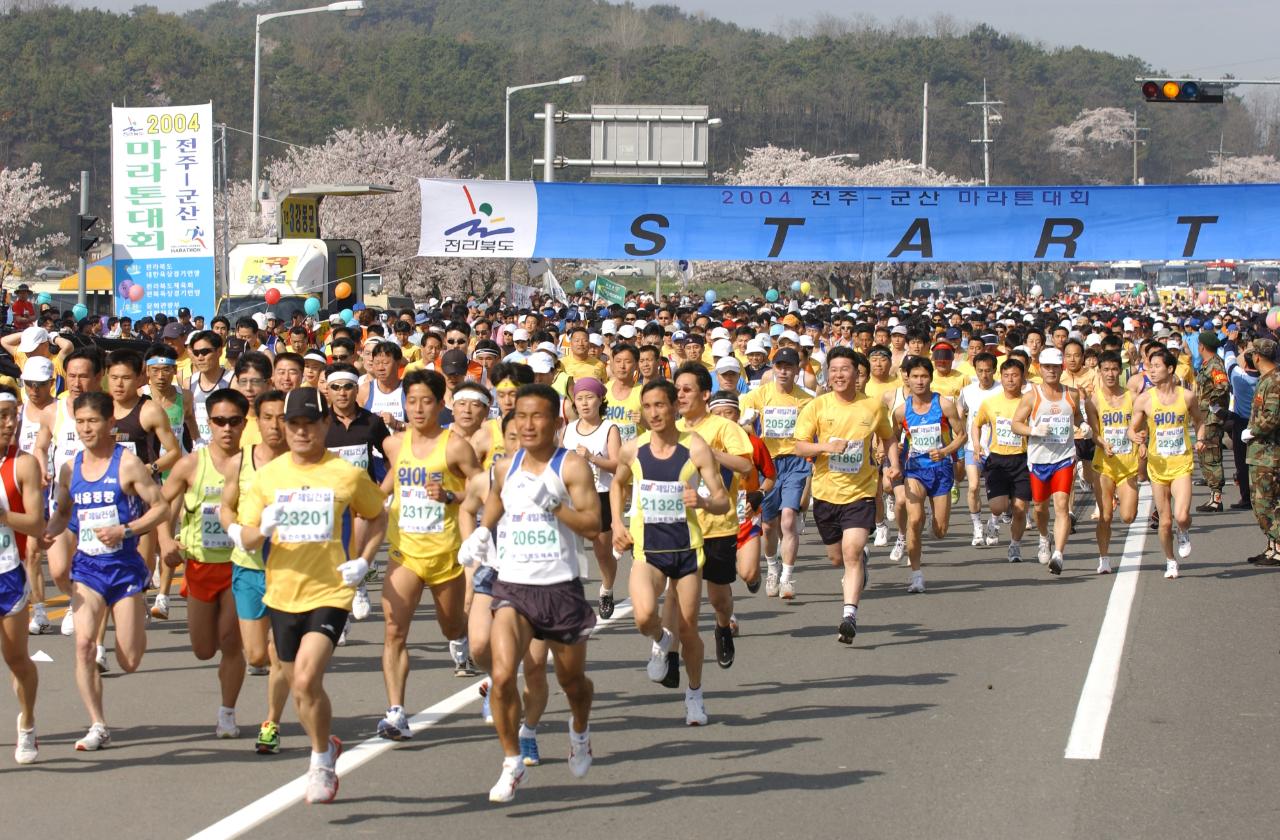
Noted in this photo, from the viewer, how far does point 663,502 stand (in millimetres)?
8625

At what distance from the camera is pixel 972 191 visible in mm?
22266

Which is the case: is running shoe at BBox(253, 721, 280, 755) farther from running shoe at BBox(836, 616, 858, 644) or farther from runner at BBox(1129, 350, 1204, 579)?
runner at BBox(1129, 350, 1204, 579)

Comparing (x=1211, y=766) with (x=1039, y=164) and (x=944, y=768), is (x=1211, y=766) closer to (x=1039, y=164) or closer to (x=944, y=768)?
(x=944, y=768)

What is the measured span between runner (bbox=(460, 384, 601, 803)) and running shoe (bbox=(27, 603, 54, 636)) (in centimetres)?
505

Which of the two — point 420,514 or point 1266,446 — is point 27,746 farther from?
point 1266,446

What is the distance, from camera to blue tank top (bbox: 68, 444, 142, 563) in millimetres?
8070

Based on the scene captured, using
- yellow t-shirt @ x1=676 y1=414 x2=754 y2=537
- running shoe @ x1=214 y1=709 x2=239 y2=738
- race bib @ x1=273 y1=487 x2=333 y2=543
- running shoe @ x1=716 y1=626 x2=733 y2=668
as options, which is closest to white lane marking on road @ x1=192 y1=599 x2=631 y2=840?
running shoe @ x1=214 y1=709 x2=239 y2=738

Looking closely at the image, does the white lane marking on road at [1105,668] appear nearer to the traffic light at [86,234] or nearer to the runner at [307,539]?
the runner at [307,539]

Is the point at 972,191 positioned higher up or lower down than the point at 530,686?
higher up

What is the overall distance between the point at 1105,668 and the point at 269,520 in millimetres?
4981

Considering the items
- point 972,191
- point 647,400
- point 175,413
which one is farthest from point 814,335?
point 647,400

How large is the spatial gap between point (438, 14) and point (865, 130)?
74935mm

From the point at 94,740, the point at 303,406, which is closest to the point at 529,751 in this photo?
the point at 303,406

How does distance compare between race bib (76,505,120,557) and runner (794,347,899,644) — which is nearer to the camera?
race bib (76,505,120,557)
